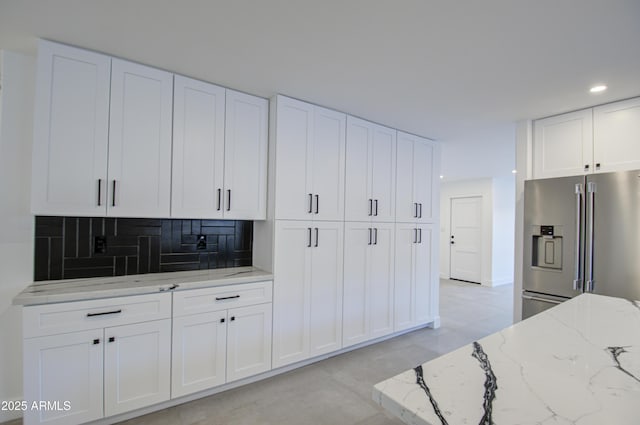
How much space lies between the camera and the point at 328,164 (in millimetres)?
3115

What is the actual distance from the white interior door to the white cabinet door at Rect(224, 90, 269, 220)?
6.02 meters

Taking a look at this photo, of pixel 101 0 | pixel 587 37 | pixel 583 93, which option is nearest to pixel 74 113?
pixel 101 0

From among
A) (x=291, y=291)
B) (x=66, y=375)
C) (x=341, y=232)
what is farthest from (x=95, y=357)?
(x=341, y=232)

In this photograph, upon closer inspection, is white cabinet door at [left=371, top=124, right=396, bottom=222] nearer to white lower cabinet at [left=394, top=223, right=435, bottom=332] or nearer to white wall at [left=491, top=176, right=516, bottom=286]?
white lower cabinet at [left=394, top=223, right=435, bottom=332]

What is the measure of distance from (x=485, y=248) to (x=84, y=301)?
725 centimetres

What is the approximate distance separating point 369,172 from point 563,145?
6.35ft

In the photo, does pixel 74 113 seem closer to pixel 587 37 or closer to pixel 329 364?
pixel 329 364

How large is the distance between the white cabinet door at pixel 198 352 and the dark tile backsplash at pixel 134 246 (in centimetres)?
62

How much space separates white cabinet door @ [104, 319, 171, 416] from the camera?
2.01 meters

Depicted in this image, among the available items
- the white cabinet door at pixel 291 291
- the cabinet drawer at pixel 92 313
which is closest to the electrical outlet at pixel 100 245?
the cabinet drawer at pixel 92 313

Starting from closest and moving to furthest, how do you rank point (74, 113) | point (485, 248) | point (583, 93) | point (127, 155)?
point (74, 113) → point (127, 155) → point (583, 93) → point (485, 248)

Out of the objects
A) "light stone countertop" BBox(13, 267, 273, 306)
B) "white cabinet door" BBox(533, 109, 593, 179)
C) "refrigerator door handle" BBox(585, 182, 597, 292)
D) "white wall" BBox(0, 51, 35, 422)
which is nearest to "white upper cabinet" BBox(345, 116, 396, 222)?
"light stone countertop" BBox(13, 267, 273, 306)

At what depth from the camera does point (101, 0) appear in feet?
5.33

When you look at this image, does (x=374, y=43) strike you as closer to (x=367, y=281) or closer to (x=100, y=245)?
(x=367, y=281)
